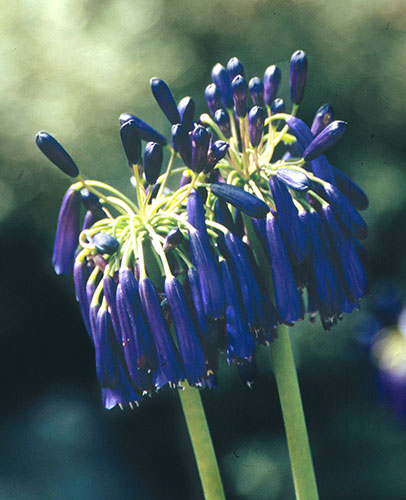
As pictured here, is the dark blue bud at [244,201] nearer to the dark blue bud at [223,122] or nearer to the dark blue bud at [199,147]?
the dark blue bud at [199,147]

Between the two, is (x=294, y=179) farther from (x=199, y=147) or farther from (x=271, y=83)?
(x=271, y=83)

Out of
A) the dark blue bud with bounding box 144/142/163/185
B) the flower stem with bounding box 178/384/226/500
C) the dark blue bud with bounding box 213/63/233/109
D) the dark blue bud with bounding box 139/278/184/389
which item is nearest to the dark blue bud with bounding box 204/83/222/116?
the dark blue bud with bounding box 213/63/233/109

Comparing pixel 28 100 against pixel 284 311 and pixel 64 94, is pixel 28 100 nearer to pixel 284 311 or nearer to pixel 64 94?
pixel 64 94

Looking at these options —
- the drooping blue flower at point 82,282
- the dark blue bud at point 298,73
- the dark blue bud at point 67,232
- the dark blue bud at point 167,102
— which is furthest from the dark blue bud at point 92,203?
the dark blue bud at point 298,73

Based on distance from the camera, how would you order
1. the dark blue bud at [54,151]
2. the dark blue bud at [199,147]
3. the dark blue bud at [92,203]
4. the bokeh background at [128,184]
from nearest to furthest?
the dark blue bud at [199,147]
the dark blue bud at [54,151]
the dark blue bud at [92,203]
the bokeh background at [128,184]

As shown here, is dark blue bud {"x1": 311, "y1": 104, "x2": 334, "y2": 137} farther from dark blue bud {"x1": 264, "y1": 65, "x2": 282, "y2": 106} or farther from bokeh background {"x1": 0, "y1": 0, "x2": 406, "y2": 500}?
bokeh background {"x1": 0, "y1": 0, "x2": 406, "y2": 500}
